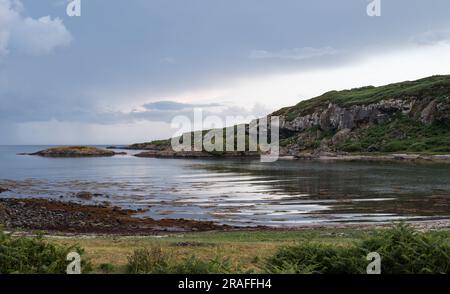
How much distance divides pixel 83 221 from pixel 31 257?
94.3ft

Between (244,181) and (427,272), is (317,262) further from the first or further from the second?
(244,181)

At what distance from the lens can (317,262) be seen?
41.2ft

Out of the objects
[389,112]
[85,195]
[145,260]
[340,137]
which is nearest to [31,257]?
[145,260]

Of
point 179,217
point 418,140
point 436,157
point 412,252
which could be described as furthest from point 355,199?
point 418,140

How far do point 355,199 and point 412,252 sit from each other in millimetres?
40079

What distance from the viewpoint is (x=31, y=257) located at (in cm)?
1230

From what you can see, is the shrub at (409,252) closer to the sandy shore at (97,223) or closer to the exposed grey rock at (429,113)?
the sandy shore at (97,223)

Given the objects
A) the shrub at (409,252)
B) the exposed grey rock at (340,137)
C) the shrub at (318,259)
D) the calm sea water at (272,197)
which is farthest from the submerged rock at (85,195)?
the exposed grey rock at (340,137)

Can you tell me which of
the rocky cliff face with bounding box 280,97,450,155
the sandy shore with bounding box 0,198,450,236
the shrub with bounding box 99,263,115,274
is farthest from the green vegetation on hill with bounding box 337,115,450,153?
the shrub with bounding box 99,263,115,274

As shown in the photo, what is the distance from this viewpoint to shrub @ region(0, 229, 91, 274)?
458 inches

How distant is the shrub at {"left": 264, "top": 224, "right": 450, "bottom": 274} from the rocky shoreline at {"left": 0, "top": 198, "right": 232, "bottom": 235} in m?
22.4

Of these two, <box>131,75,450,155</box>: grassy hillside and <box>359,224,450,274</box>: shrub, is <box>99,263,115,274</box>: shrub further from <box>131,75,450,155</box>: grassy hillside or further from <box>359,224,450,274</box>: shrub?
<box>131,75,450,155</box>: grassy hillside

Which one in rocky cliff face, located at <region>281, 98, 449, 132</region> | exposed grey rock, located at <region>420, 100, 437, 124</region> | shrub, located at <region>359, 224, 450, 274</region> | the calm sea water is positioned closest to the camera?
shrub, located at <region>359, 224, 450, 274</region>

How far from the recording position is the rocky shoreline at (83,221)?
117ft
